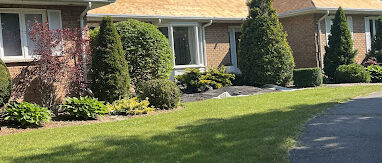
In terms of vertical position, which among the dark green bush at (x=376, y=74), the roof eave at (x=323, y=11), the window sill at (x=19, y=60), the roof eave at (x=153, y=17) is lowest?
the dark green bush at (x=376, y=74)

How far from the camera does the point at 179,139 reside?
6.27 metres

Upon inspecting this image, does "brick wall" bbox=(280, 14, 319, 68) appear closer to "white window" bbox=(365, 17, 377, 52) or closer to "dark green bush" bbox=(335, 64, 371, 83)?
"dark green bush" bbox=(335, 64, 371, 83)

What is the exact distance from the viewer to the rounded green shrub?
12156mm

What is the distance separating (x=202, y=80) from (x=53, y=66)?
589 cm

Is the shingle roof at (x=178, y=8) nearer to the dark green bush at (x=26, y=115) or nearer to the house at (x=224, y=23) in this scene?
the house at (x=224, y=23)

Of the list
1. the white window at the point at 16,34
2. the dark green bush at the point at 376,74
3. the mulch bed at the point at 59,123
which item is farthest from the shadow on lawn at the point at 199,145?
the dark green bush at the point at 376,74

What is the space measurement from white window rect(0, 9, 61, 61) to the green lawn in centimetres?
371

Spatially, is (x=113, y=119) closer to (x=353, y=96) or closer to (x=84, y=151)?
(x=84, y=151)

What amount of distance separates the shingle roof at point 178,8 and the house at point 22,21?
3.37 metres

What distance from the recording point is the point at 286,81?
625 inches

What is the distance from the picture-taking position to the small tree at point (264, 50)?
15.3 metres

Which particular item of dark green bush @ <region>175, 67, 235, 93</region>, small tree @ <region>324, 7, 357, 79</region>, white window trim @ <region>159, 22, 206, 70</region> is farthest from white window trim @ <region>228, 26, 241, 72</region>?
small tree @ <region>324, 7, 357, 79</region>

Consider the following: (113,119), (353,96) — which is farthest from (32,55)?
(353,96)

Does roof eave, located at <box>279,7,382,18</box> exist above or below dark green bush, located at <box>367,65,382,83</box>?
above
